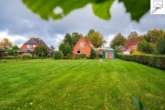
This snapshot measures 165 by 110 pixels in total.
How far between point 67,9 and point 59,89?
14038 mm

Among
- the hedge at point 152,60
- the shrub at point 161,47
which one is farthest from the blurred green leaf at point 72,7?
the shrub at point 161,47

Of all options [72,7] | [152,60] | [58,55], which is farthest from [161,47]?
[72,7]

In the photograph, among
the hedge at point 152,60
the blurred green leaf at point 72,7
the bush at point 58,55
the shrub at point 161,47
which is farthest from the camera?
the bush at point 58,55

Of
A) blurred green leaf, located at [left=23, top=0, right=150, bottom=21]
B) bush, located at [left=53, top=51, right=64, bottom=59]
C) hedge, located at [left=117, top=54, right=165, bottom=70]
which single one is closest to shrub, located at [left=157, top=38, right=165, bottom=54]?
hedge, located at [left=117, top=54, right=165, bottom=70]

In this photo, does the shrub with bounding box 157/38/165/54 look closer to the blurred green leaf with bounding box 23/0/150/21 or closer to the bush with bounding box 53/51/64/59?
the bush with bounding box 53/51/64/59

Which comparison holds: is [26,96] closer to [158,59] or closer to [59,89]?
[59,89]

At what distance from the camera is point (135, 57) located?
4341 cm

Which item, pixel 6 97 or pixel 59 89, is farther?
pixel 59 89

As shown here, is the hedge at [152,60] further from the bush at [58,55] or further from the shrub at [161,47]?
the bush at [58,55]

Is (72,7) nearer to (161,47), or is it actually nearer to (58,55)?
(161,47)

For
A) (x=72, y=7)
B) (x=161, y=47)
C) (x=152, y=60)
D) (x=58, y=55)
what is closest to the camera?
(x=72, y=7)

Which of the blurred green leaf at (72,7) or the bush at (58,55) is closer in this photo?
the blurred green leaf at (72,7)

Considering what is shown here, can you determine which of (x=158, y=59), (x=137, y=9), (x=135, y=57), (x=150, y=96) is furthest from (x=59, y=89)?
(x=135, y=57)

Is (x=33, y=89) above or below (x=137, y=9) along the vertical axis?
below
